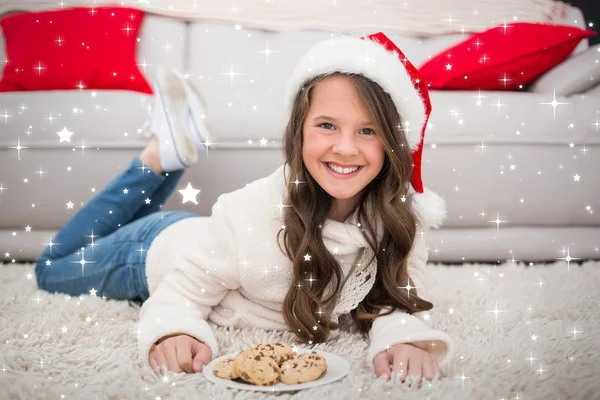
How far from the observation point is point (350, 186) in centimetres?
85

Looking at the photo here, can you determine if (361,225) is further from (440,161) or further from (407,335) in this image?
(440,161)

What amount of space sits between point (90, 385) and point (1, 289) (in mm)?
650

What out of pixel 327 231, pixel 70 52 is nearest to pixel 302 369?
pixel 327 231

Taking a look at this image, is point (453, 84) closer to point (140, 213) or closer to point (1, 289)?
point (140, 213)

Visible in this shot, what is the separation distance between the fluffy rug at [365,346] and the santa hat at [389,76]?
237 millimetres

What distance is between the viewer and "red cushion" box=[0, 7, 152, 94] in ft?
5.43

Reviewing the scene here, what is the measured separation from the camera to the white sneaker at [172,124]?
4.15ft

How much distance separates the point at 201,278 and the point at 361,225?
0.29 m

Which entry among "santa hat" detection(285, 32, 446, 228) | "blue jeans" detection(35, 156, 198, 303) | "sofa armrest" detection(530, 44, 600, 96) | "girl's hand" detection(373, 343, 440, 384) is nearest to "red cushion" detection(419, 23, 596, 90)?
"sofa armrest" detection(530, 44, 600, 96)

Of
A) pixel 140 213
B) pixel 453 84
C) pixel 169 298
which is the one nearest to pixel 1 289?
pixel 140 213

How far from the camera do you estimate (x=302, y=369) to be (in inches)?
27.2

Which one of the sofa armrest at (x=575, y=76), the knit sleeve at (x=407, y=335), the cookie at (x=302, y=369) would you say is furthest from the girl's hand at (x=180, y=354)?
the sofa armrest at (x=575, y=76)

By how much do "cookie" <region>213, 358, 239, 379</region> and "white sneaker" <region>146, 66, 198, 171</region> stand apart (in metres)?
0.65
